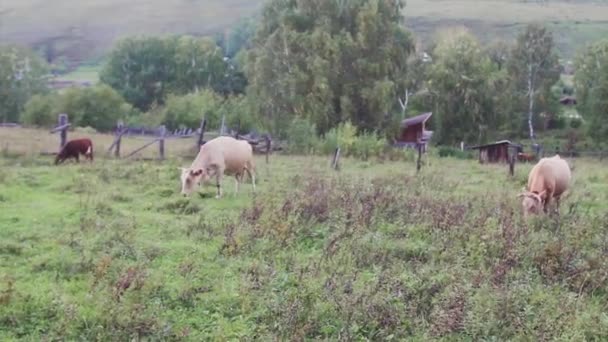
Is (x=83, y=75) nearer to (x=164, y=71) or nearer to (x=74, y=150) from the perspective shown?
(x=164, y=71)

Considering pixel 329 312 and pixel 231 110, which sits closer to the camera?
pixel 329 312

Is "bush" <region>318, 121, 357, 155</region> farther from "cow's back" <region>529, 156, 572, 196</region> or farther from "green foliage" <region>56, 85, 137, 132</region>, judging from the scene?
"green foliage" <region>56, 85, 137, 132</region>

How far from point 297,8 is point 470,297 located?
31.6 meters

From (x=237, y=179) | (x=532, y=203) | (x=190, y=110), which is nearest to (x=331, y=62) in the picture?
(x=190, y=110)

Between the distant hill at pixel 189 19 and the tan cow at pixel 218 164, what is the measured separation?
102 m

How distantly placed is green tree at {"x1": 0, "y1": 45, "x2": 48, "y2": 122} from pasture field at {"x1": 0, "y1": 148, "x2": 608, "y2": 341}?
1944 inches

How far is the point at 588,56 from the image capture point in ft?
181

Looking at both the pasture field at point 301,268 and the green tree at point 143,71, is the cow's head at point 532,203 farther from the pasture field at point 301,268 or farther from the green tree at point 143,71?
the green tree at point 143,71

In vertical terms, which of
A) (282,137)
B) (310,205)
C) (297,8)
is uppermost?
(297,8)

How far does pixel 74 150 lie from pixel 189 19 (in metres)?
130

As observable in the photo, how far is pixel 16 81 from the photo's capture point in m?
61.6

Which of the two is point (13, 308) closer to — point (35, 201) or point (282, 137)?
point (35, 201)

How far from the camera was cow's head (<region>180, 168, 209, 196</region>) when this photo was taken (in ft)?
49.7

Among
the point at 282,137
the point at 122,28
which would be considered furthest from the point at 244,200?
the point at 122,28
